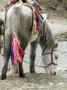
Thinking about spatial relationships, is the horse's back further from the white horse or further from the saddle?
the saddle

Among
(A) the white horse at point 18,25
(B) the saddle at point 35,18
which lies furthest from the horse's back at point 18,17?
(B) the saddle at point 35,18

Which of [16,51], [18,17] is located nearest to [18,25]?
[18,17]

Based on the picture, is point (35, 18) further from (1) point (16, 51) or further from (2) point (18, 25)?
(1) point (16, 51)

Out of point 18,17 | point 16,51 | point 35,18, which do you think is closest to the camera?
point 16,51

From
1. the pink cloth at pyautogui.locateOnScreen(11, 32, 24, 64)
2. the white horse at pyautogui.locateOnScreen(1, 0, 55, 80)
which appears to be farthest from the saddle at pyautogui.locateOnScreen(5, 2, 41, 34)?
the pink cloth at pyautogui.locateOnScreen(11, 32, 24, 64)

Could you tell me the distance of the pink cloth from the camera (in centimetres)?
764

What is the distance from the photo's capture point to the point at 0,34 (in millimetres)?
9016

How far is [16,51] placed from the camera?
7.68 m

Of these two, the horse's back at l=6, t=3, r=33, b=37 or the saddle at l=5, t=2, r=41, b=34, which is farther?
the saddle at l=5, t=2, r=41, b=34

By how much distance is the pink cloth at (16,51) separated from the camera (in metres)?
7.64

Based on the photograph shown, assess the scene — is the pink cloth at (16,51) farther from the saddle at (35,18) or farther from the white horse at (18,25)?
the saddle at (35,18)

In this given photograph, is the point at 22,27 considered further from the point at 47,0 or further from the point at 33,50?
the point at 47,0

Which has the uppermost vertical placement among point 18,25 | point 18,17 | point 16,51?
point 18,17

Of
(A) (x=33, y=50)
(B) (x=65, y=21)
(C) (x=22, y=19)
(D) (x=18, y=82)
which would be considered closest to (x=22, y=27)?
(C) (x=22, y=19)
